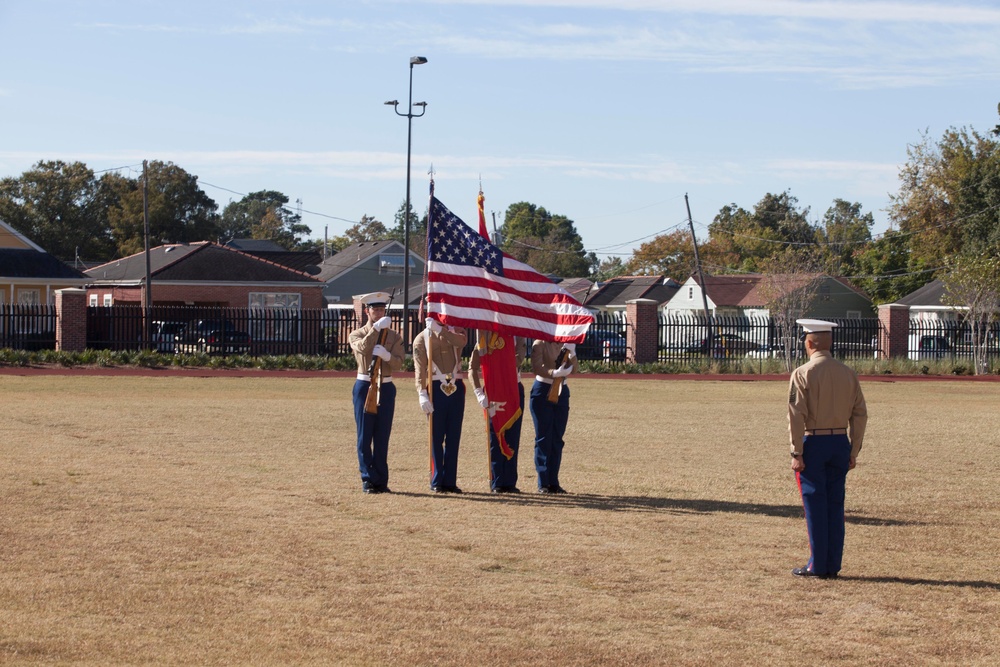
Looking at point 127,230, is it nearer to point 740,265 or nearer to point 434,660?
point 740,265

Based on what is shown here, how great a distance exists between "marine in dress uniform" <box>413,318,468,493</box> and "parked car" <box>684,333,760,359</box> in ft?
98.5

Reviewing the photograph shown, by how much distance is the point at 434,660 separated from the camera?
229 inches

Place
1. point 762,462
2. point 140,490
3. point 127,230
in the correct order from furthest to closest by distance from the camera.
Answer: point 127,230 < point 762,462 < point 140,490

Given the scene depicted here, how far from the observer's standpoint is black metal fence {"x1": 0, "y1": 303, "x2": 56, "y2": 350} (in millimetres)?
36312

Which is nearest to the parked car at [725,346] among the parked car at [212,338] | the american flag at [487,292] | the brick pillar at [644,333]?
the brick pillar at [644,333]

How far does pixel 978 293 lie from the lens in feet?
130

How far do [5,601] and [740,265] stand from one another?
92.1 metres

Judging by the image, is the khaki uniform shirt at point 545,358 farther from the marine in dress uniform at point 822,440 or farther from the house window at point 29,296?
the house window at point 29,296

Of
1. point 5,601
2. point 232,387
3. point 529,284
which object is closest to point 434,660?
point 5,601

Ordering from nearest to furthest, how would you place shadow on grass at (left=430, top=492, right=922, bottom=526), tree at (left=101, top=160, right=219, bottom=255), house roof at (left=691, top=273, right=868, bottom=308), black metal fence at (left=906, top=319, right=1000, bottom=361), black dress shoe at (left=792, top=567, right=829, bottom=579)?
black dress shoe at (left=792, top=567, right=829, bottom=579) < shadow on grass at (left=430, top=492, right=922, bottom=526) < black metal fence at (left=906, top=319, right=1000, bottom=361) < house roof at (left=691, top=273, right=868, bottom=308) < tree at (left=101, top=160, right=219, bottom=255)

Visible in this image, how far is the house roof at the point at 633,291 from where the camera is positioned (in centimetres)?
8588

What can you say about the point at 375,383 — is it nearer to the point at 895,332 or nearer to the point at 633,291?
the point at 895,332

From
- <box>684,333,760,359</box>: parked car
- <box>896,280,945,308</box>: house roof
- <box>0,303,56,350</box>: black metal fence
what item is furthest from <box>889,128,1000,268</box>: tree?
<box>0,303,56,350</box>: black metal fence

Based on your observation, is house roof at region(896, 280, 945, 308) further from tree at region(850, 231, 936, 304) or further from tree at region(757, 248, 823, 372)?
tree at region(757, 248, 823, 372)
